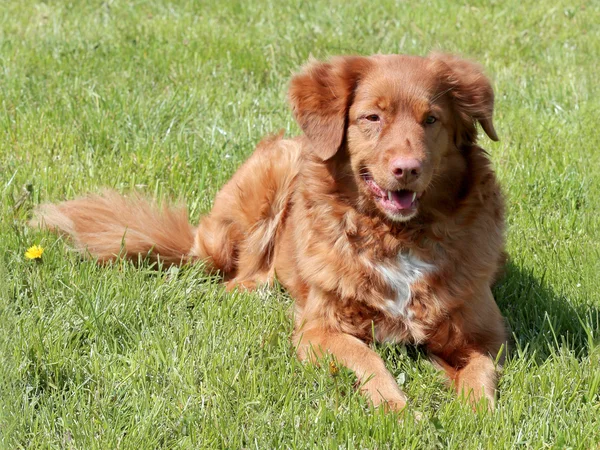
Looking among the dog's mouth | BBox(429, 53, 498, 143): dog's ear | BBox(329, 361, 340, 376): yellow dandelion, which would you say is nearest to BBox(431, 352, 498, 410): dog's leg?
BBox(329, 361, 340, 376): yellow dandelion

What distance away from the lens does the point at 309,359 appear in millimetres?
3439

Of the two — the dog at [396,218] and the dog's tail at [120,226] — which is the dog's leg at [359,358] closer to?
the dog at [396,218]

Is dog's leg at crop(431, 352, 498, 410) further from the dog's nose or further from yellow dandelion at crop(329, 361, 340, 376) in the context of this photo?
the dog's nose

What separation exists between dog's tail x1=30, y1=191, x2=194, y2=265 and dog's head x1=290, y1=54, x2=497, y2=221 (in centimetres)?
113

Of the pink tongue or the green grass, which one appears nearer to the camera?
the green grass

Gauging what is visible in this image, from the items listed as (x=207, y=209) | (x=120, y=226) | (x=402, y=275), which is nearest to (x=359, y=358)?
(x=402, y=275)

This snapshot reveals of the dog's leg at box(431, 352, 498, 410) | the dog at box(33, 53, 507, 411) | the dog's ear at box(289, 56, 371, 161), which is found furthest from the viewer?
the dog's ear at box(289, 56, 371, 161)

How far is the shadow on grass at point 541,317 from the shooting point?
3.63 metres

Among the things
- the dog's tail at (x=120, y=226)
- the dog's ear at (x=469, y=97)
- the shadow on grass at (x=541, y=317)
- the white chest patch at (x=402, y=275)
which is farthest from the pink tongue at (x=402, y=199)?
the dog's tail at (x=120, y=226)

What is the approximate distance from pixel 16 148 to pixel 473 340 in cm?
308

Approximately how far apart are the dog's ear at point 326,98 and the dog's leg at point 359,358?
761 millimetres

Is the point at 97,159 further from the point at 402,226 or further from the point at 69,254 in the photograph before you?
the point at 402,226

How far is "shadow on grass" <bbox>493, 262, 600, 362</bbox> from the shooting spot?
363 cm

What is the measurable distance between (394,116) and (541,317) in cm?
121
